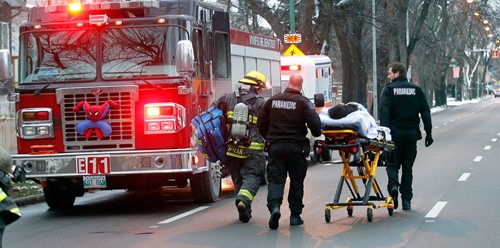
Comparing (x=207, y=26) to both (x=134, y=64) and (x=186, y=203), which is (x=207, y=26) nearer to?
(x=134, y=64)

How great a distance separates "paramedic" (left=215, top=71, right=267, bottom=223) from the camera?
1230 centimetres

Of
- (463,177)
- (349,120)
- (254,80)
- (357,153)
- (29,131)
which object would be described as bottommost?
(463,177)

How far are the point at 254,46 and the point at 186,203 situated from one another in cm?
438

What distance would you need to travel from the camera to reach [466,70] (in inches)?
4796

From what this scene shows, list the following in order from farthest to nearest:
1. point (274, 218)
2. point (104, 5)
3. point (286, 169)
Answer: point (104, 5), point (286, 169), point (274, 218)

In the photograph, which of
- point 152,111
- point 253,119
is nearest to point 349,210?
point 253,119

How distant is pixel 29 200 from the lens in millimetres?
16562

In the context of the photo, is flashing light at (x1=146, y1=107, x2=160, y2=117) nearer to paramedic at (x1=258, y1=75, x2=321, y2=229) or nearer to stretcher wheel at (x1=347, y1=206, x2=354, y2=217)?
paramedic at (x1=258, y1=75, x2=321, y2=229)

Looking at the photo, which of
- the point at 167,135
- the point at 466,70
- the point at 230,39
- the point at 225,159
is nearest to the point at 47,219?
the point at 167,135

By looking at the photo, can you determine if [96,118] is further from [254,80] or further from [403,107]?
[403,107]

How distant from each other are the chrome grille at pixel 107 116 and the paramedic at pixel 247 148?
1739 millimetres

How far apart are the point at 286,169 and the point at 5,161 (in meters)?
5.25

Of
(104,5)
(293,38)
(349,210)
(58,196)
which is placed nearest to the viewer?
(349,210)

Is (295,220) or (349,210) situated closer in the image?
(295,220)
